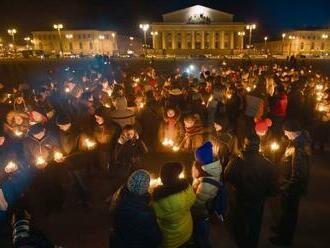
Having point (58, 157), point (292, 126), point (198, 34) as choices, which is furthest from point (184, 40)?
point (292, 126)

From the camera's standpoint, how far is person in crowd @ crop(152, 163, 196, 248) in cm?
387

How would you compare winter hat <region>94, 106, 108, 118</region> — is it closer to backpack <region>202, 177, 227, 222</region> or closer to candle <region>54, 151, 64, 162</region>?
candle <region>54, 151, 64, 162</region>

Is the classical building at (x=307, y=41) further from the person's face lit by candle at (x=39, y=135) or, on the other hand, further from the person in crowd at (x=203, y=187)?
the person in crowd at (x=203, y=187)

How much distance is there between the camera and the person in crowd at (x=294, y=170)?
5.04 metres

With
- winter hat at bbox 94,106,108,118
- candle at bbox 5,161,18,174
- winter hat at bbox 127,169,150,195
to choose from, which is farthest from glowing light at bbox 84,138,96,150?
winter hat at bbox 127,169,150,195

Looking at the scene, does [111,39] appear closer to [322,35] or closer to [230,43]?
[230,43]

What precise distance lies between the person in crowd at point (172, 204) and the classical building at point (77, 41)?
310 feet

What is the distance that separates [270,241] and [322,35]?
10209 cm

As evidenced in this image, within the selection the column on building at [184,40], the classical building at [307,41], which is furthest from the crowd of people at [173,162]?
the classical building at [307,41]

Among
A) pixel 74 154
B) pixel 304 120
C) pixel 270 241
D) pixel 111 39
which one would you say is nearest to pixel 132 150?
pixel 74 154

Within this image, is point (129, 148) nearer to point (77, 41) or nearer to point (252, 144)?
point (252, 144)

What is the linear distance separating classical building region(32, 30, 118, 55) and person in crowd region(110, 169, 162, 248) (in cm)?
9456

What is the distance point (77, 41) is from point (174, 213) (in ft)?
324

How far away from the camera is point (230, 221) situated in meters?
6.55
